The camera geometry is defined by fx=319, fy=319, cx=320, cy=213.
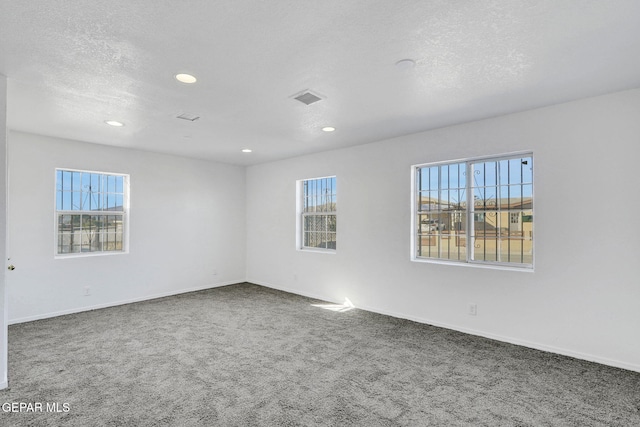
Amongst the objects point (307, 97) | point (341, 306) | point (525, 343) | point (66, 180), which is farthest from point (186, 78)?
point (525, 343)

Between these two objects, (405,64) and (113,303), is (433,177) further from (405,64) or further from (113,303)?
(113,303)

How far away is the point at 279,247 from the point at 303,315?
1906mm

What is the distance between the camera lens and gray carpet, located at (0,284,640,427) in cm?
214

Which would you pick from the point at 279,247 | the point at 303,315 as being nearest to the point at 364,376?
the point at 303,315

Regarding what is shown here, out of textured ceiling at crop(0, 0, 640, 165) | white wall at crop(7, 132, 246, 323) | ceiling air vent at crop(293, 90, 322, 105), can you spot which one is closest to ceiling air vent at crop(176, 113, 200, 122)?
textured ceiling at crop(0, 0, 640, 165)

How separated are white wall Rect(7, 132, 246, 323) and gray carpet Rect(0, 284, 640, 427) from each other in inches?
24.1

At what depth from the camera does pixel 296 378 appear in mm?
2643

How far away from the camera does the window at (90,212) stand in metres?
4.53

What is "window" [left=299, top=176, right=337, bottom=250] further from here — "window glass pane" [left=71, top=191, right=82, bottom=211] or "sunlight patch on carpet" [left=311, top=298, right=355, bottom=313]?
"window glass pane" [left=71, top=191, right=82, bottom=211]

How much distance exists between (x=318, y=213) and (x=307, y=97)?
2869 mm

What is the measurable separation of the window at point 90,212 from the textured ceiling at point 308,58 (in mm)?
1161

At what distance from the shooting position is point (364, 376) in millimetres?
Result: 2680

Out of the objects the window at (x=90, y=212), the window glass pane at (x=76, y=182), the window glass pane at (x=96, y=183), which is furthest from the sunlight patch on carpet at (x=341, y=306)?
the window glass pane at (x=76, y=182)

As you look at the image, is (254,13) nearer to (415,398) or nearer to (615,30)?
(615,30)
